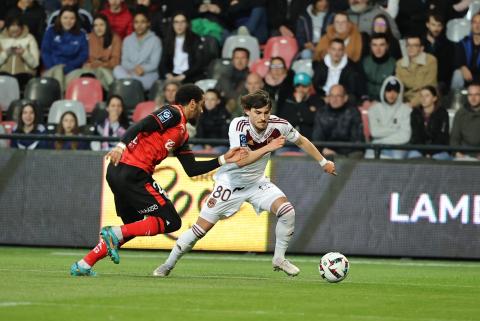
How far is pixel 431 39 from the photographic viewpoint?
2172 cm

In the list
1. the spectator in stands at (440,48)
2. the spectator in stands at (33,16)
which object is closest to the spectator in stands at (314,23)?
the spectator in stands at (440,48)

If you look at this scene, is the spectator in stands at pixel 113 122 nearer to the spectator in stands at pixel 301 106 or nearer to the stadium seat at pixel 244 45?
the spectator in stands at pixel 301 106

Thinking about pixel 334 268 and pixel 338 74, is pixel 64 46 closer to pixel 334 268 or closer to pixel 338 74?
pixel 338 74

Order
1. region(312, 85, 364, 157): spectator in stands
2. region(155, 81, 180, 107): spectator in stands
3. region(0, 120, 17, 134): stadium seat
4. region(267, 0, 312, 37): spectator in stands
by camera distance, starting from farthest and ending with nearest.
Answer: region(267, 0, 312, 37): spectator in stands
region(0, 120, 17, 134): stadium seat
region(155, 81, 180, 107): spectator in stands
region(312, 85, 364, 157): spectator in stands

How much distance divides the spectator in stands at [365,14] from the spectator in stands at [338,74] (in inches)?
54.5

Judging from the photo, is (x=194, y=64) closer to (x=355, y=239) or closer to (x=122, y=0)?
(x=122, y=0)

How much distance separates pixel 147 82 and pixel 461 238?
749 centimetres

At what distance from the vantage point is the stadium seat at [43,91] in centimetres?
2206

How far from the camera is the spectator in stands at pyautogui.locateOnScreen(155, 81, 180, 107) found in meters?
20.4

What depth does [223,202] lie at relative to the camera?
44.7 ft

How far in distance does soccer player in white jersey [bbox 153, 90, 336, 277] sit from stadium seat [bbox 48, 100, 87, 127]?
746 centimetres

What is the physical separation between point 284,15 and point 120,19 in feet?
10.3

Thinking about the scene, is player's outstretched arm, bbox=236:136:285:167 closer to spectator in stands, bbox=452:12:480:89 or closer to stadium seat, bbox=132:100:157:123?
stadium seat, bbox=132:100:157:123

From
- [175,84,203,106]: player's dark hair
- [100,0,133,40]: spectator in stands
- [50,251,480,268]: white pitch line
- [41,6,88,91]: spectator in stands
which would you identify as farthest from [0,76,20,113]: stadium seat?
[175,84,203,106]: player's dark hair
